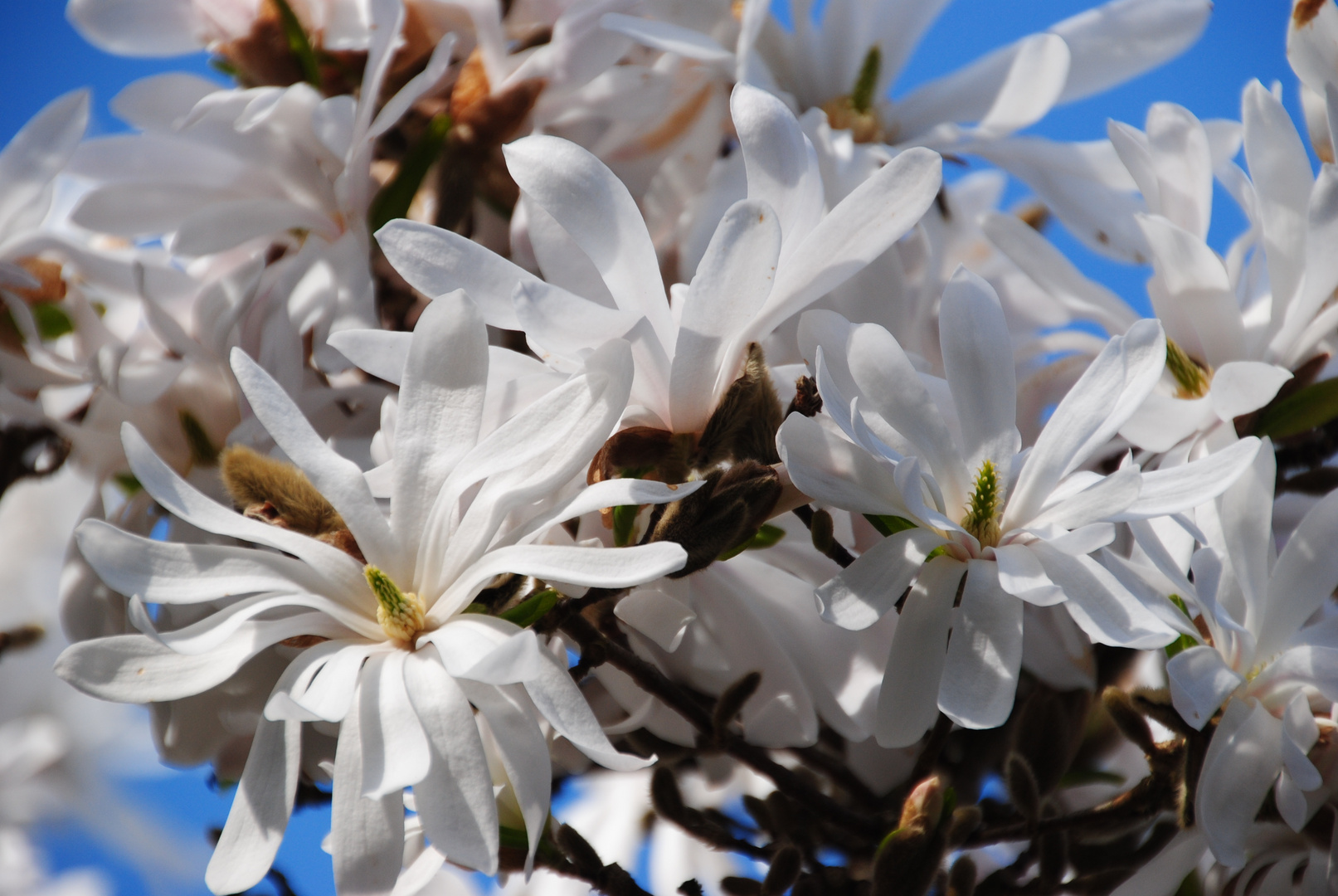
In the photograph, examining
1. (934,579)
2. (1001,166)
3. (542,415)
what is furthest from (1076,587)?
(1001,166)

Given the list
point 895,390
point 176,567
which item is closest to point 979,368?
point 895,390

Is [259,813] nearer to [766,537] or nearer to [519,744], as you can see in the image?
[519,744]

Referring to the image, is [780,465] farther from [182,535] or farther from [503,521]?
[182,535]

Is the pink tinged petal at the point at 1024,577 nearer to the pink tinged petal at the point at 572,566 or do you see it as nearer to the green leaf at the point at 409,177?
the pink tinged petal at the point at 572,566

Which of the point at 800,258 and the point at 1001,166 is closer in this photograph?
the point at 800,258

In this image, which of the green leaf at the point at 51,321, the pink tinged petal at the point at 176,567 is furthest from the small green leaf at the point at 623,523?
the green leaf at the point at 51,321

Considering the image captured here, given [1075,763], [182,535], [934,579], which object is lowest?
[1075,763]
